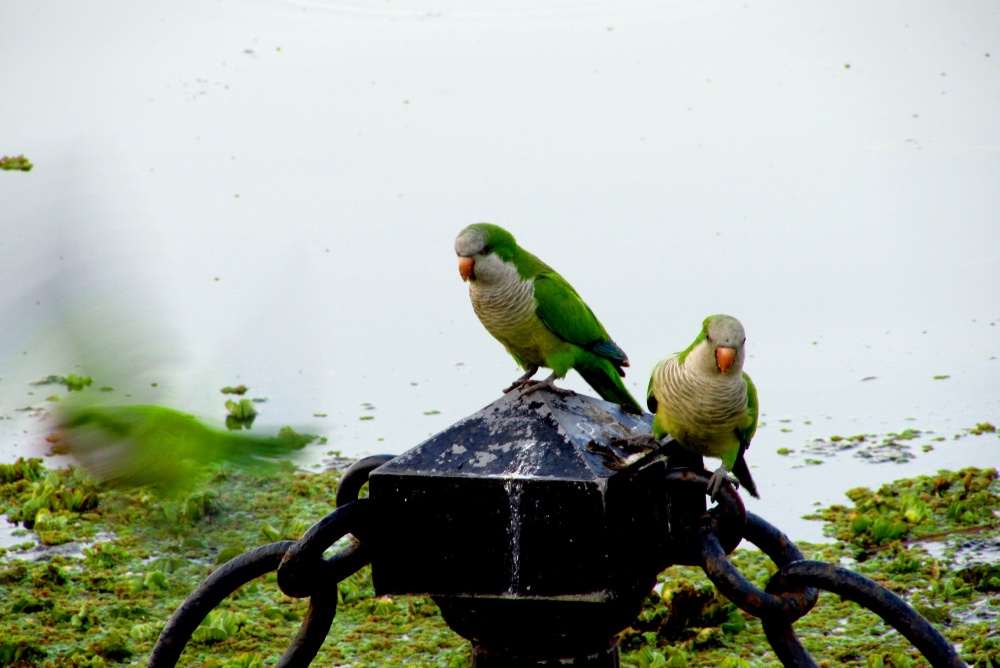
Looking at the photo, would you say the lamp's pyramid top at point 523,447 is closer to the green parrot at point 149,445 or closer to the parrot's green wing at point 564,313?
the green parrot at point 149,445

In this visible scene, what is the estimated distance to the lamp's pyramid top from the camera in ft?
4.42

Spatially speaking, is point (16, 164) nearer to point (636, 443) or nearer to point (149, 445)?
point (149, 445)

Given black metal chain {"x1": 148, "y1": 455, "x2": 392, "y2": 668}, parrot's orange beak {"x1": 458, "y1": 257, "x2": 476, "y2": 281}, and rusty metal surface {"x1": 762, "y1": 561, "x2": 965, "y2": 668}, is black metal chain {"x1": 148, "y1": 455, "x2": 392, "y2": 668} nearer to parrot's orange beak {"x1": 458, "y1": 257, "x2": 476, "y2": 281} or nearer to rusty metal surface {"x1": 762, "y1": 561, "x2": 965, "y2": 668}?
rusty metal surface {"x1": 762, "y1": 561, "x2": 965, "y2": 668}

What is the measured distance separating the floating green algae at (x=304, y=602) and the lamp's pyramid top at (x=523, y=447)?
1.57 meters

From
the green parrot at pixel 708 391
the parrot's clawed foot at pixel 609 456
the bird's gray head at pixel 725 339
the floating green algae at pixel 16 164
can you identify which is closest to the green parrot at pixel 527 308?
the green parrot at pixel 708 391

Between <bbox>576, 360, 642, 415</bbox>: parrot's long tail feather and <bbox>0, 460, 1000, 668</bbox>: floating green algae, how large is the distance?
0.60 m

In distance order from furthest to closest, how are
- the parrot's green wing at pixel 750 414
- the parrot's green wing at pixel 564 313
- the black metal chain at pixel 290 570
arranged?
1. the parrot's green wing at pixel 564 313
2. the parrot's green wing at pixel 750 414
3. the black metal chain at pixel 290 570

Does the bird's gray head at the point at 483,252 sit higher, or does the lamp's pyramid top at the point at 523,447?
the bird's gray head at the point at 483,252

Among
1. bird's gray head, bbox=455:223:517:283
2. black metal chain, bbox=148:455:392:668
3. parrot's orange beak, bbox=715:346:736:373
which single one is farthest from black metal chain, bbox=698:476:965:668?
bird's gray head, bbox=455:223:517:283

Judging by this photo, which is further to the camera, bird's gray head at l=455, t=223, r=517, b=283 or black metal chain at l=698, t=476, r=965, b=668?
bird's gray head at l=455, t=223, r=517, b=283

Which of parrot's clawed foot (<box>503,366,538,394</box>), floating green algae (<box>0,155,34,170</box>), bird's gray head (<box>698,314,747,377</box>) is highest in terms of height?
floating green algae (<box>0,155,34,170</box>)

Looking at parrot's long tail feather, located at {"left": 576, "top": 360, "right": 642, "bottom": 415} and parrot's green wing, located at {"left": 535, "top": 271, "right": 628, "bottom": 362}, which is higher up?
parrot's green wing, located at {"left": 535, "top": 271, "right": 628, "bottom": 362}

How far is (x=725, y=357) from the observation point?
2.09m

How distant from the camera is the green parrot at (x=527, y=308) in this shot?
302 centimetres
